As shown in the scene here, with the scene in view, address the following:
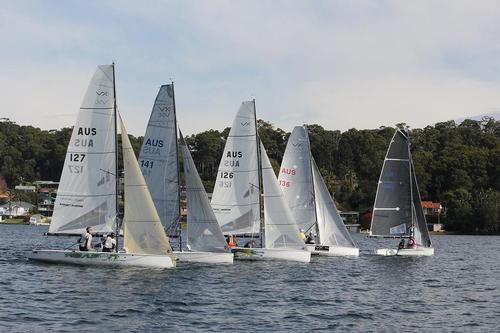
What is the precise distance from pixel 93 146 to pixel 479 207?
88601mm

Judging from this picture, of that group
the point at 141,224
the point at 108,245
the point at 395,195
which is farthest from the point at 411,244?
the point at 108,245

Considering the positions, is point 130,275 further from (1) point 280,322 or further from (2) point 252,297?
(1) point 280,322

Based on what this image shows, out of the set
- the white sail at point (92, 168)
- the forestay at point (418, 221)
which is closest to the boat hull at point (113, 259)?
the white sail at point (92, 168)

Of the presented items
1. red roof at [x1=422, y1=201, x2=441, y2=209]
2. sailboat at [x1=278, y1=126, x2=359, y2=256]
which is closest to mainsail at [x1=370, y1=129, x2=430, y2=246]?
sailboat at [x1=278, y1=126, x2=359, y2=256]

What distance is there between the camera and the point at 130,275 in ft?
104

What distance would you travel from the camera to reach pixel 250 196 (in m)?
43.2

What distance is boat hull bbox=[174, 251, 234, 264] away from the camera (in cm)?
3791

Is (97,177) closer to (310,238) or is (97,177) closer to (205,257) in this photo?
(205,257)

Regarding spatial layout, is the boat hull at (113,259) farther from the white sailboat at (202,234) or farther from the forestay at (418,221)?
the forestay at (418,221)

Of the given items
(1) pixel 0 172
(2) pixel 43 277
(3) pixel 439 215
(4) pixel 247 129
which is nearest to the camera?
(2) pixel 43 277

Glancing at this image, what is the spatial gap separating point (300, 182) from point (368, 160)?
10823 centimetres

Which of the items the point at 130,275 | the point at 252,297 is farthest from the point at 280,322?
the point at 130,275

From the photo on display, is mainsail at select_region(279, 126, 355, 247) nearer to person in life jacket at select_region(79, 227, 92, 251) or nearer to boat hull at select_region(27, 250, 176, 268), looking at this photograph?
boat hull at select_region(27, 250, 176, 268)

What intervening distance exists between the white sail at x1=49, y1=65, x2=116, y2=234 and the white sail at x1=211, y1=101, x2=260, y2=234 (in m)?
9.53
